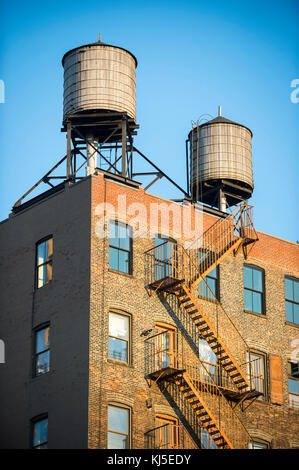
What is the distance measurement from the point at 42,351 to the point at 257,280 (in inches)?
423

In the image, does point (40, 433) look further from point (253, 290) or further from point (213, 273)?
point (253, 290)

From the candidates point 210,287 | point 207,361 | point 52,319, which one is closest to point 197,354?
point 207,361

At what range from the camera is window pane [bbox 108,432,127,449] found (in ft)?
130

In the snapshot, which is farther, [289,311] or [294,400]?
[289,311]

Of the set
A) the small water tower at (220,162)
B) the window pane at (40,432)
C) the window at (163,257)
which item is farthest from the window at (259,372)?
the window pane at (40,432)

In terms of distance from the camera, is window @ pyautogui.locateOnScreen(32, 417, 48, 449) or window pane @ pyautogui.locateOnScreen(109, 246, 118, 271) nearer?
window @ pyautogui.locateOnScreen(32, 417, 48, 449)

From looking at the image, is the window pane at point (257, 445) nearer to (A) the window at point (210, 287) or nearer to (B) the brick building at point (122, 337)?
(B) the brick building at point (122, 337)

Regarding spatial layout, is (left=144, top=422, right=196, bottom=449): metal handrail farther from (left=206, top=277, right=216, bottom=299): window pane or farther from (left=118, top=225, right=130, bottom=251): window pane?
(left=118, top=225, right=130, bottom=251): window pane

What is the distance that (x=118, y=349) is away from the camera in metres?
41.4

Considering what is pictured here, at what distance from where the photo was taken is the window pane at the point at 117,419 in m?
39.9

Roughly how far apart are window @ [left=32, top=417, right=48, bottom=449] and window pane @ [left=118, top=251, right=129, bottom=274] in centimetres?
646

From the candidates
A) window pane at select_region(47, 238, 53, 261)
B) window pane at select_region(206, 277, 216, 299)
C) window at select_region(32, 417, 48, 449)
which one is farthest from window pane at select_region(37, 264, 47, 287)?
window pane at select_region(206, 277, 216, 299)

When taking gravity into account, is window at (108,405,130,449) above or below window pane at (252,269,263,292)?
below

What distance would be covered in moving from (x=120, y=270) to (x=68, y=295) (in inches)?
90.0
